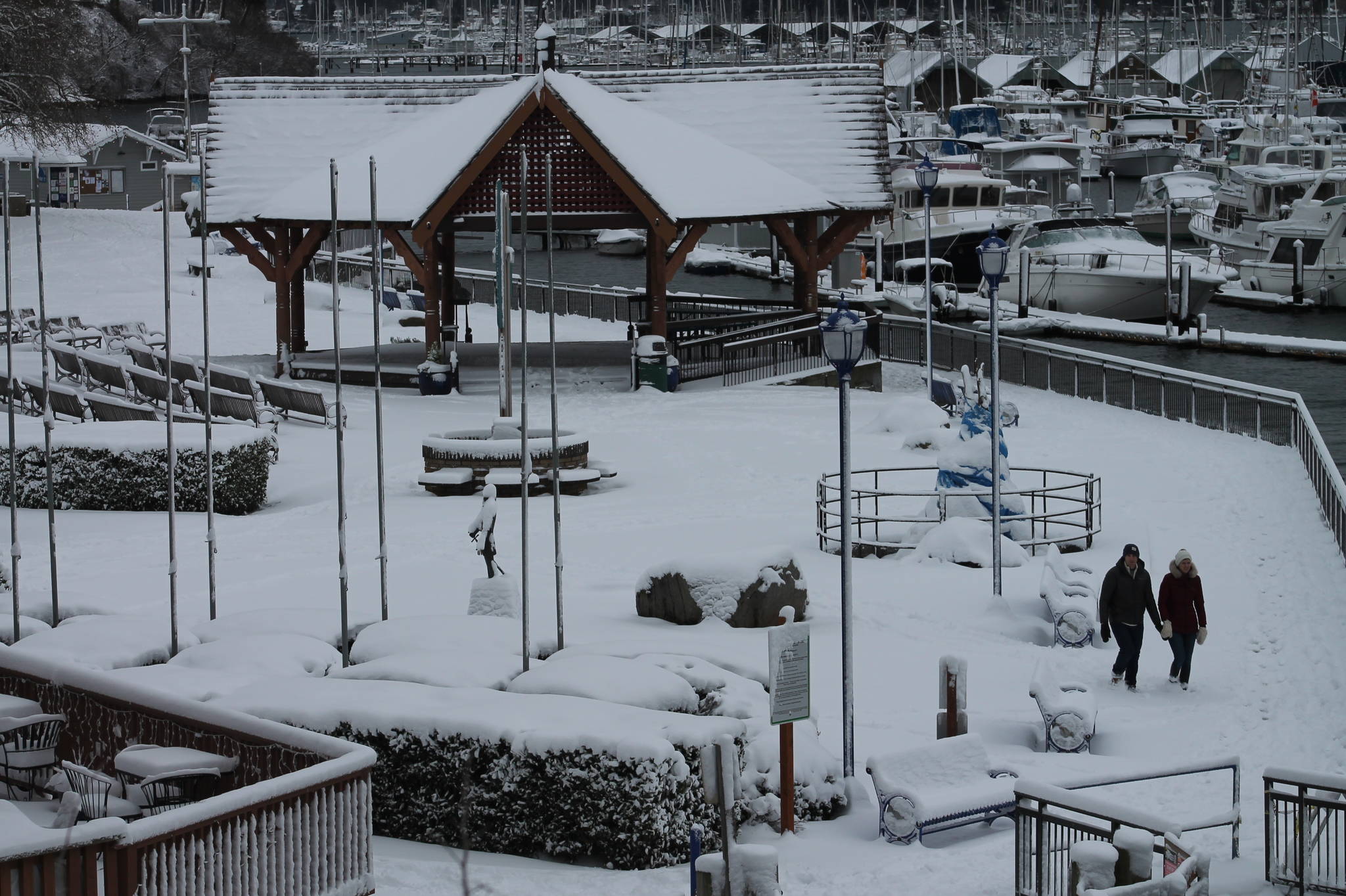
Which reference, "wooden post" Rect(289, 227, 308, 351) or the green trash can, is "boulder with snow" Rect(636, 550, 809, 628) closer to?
the green trash can

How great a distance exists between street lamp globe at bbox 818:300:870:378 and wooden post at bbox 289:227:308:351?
23899 mm

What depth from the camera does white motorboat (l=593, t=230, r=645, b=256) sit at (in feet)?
277

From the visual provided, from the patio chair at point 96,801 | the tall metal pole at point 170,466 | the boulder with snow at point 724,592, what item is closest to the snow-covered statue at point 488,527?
the boulder with snow at point 724,592

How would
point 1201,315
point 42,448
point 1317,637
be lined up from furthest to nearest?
point 1201,315
point 42,448
point 1317,637

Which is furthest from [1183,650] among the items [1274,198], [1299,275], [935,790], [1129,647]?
[1274,198]

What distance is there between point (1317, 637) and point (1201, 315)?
32.9 m

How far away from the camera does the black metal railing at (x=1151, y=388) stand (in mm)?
25609

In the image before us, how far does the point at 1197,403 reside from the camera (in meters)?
31.7

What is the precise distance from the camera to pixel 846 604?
538 inches

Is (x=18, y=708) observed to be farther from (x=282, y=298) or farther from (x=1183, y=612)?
(x=282, y=298)

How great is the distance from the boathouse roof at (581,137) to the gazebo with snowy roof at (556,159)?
4 cm

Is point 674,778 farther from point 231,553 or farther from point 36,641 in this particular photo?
point 231,553

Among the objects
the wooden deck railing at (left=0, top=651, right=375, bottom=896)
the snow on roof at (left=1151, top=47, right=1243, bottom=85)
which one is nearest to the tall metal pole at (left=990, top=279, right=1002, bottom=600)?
the wooden deck railing at (left=0, top=651, right=375, bottom=896)

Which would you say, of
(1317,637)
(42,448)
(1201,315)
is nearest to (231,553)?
(42,448)
